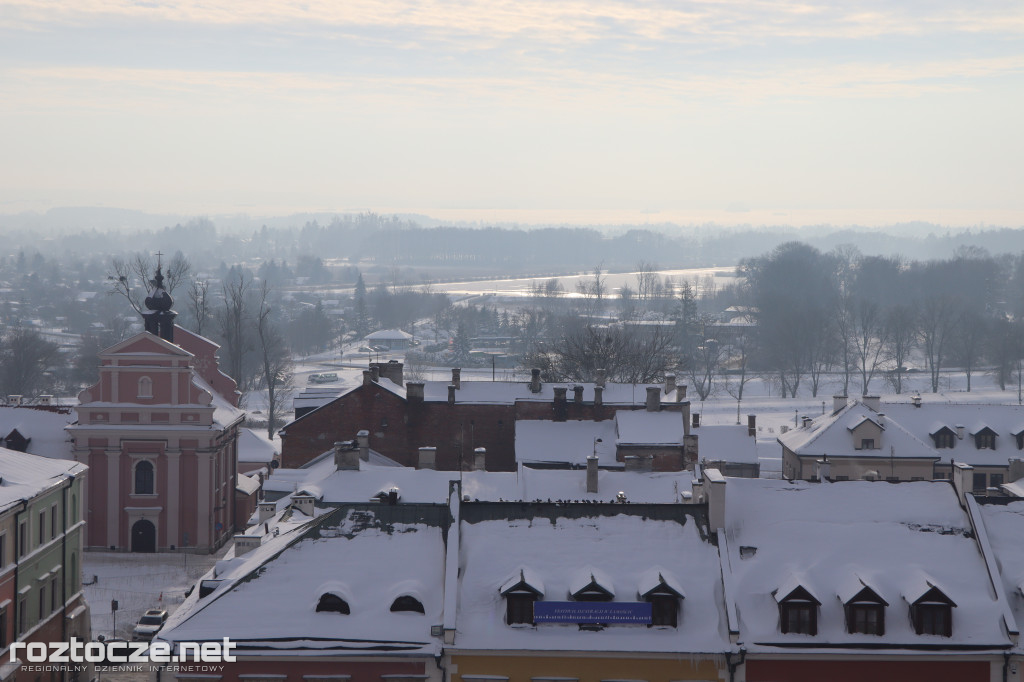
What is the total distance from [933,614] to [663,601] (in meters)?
5.91

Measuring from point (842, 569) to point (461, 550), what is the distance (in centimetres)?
885

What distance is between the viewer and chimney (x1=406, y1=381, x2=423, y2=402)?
57.7 m

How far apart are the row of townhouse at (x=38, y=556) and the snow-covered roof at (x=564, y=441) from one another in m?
19.6

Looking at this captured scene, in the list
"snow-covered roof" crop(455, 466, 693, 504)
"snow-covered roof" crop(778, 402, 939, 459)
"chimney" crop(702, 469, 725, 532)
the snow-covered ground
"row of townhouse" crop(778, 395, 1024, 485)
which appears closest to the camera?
"chimney" crop(702, 469, 725, 532)

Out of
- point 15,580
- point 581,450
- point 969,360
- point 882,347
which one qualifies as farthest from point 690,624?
point 882,347

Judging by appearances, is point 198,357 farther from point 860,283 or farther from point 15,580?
point 860,283

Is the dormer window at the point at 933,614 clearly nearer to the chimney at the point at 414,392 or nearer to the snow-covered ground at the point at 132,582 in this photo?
the snow-covered ground at the point at 132,582

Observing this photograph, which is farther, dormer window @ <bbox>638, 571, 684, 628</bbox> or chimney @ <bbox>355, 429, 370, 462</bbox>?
chimney @ <bbox>355, 429, 370, 462</bbox>

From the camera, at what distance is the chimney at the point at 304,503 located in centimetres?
3556

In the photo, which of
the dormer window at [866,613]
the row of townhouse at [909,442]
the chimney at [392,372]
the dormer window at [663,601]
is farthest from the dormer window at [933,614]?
the chimney at [392,372]

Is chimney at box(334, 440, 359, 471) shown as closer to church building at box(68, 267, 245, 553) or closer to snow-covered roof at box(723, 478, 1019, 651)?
church building at box(68, 267, 245, 553)

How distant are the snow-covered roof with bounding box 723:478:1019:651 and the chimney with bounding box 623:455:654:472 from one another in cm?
1640

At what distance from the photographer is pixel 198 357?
6112 cm

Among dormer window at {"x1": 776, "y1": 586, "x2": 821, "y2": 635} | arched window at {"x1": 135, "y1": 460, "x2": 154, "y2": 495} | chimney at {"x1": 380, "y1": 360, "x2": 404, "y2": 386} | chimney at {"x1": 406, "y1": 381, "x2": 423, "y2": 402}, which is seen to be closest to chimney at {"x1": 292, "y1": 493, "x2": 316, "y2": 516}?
dormer window at {"x1": 776, "y1": 586, "x2": 821, "y2": 635}
